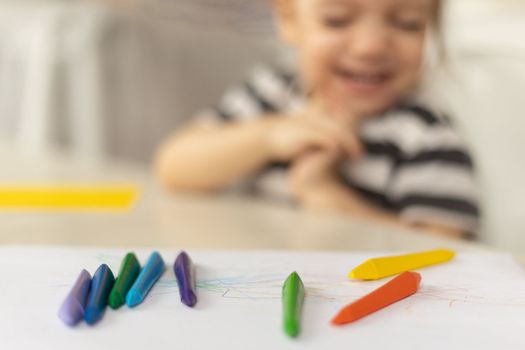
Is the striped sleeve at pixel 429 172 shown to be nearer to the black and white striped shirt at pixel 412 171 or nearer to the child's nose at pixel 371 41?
the black and white striped shirt at pixel 412 171

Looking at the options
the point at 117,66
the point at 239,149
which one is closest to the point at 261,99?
the point at 239,149

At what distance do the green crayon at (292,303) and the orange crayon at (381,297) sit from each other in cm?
2

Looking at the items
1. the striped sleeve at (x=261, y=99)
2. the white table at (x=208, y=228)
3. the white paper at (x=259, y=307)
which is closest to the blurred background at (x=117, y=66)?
the striped sleeve at (x=261, y=99)

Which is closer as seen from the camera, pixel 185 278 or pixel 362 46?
pixel 185 278

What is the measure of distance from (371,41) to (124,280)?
402 mm

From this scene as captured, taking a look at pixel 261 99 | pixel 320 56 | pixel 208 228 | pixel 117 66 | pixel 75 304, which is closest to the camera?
pixel 75 304

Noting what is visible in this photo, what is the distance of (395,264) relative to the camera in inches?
14.6

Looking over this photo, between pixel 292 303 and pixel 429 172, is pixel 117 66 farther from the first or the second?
pixel 292 303

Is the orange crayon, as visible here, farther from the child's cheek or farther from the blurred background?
the blurred background

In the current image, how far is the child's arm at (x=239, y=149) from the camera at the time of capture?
72cm

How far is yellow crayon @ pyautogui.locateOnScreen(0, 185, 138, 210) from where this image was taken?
62 centimetres

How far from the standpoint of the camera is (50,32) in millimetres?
1218

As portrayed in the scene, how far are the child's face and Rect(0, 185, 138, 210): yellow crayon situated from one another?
0.78 feet

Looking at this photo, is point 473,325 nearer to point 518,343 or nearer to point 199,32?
point 518,343
